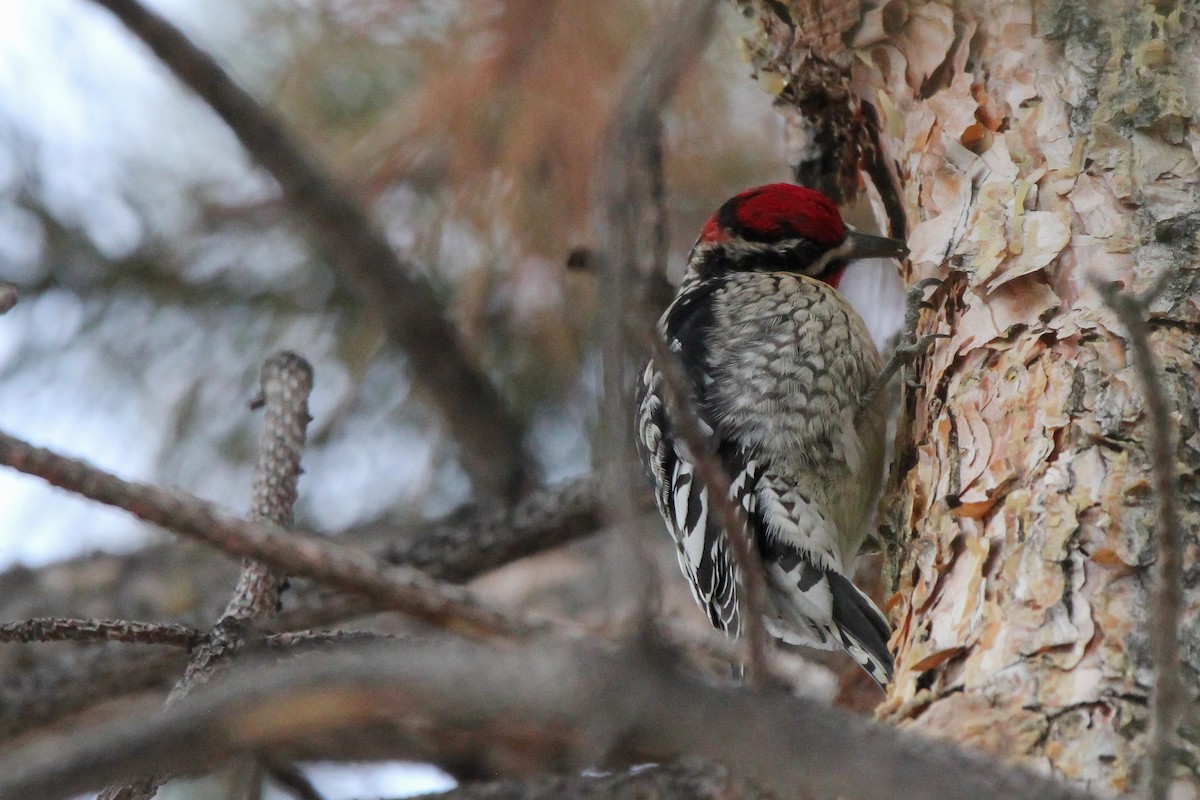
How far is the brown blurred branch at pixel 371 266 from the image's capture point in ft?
7.97

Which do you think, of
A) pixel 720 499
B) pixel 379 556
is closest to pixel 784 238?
pixel 379 556

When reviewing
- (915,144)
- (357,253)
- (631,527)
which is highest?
(357,253)

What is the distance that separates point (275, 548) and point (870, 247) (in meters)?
1.66

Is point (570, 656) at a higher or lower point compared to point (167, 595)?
lower

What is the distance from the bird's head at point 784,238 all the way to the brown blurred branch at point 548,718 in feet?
5.97

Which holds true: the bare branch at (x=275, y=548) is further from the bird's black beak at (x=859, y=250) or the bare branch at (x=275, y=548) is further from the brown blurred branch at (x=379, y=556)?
the bird's black beak at (x=859, y=250)

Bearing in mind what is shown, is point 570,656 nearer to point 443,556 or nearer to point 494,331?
point 443,556

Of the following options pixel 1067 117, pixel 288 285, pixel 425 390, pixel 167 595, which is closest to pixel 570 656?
pixel 1067 117

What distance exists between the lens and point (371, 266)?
108 inches

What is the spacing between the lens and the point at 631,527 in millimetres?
788

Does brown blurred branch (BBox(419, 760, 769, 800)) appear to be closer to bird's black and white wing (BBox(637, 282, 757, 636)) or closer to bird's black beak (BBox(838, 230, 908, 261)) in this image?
bird's black and white wing (BBox(637, 282, 757, 636))

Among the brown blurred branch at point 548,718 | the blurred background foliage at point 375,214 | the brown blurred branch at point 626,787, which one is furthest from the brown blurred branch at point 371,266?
the brown blurred branch at point 548,718

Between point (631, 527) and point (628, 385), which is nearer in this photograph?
point (631, 527)

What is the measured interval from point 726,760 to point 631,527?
0.16 metres
